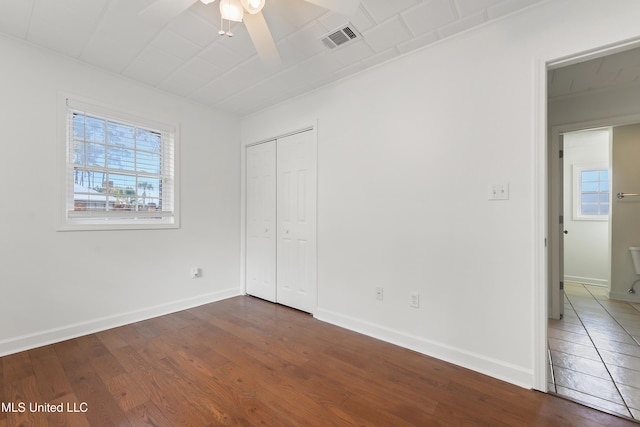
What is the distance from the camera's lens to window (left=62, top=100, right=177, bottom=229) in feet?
8.37

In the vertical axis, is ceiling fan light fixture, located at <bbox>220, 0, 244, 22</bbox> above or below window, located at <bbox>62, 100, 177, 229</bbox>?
above

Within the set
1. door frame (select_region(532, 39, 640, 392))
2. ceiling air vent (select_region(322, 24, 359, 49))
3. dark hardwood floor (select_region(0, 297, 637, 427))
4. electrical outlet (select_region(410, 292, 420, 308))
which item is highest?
ceiling air vent (select_region(322, 24, 359, 49))

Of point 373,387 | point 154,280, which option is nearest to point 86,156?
point 154,280

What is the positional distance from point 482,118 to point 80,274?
3.69 m

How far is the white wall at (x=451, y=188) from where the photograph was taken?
1.78m

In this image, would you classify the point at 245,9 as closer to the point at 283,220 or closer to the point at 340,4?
the point at 340,4

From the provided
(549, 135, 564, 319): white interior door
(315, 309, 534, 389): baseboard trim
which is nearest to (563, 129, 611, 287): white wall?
(549, 135, 564, 319): white interior door

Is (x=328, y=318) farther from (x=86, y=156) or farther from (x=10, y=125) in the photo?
(x=10, y=125)

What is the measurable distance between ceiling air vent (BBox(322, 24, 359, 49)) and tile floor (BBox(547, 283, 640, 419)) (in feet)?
9.29

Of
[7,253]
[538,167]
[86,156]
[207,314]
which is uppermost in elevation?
[86,156]

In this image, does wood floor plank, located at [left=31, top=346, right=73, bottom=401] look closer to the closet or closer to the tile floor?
the closet

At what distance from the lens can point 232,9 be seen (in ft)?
4.96

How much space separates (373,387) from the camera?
1.79 metres

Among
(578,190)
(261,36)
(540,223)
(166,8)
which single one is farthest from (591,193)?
(166,8)
